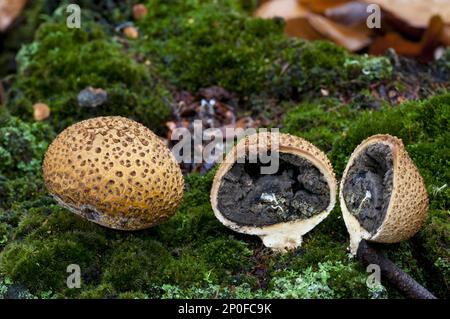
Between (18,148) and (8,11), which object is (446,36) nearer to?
(18,148)

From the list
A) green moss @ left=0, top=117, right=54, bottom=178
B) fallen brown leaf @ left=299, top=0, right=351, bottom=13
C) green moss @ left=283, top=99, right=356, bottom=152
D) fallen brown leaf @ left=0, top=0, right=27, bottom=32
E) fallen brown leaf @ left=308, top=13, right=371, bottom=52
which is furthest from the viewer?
fallen brown leaf @ left=0, top=0, right=27, bottom=32

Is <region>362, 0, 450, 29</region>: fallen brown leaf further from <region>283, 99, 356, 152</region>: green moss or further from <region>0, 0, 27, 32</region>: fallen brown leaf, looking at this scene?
<region>0, 0, 27, 32</region>: fallen brown leaf

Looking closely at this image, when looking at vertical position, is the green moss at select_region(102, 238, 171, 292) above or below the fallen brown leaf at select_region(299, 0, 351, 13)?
below

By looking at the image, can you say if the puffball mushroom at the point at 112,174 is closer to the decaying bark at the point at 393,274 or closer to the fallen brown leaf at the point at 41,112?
the decaying bark at the point at 393,274

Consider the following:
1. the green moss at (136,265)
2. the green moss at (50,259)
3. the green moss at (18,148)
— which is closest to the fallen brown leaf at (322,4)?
the green moss at (18,148)

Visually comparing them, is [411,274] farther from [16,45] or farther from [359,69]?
[16,45]

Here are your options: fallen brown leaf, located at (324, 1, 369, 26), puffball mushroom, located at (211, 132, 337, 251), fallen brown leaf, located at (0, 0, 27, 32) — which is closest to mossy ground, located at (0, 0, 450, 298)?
puffball mushroom, located at (211, 132, 337, 251)
